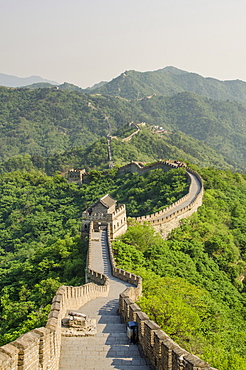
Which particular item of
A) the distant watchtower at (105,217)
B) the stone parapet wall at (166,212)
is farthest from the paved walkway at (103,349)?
the stone parapet wall at (166,212)

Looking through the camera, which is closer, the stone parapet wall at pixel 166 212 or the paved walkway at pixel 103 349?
the paved walkway at pixel 103 349

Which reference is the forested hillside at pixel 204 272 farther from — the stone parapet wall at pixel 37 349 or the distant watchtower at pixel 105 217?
the stone parapet wall at pixel 37 349

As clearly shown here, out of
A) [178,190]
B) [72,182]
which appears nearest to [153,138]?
[72,182]

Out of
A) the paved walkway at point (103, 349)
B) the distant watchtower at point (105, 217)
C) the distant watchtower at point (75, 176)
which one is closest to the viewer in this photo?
the paved walkway at point (103, 349)

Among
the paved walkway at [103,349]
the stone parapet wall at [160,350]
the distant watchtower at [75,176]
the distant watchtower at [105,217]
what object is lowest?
the paved walkway at [103,349]

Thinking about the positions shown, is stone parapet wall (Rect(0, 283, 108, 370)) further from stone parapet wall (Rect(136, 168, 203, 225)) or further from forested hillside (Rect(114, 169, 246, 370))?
stone parapet wall (Rect(136, 168, 203, 225))

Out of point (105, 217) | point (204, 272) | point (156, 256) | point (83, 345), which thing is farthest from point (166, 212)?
point (83, 345)

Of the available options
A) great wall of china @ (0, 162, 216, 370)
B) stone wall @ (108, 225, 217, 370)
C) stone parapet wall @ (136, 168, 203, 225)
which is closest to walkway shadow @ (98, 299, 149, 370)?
great wall of china @ (0, 162, 216, 370)

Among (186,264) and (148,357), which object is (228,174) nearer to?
(186,264)
